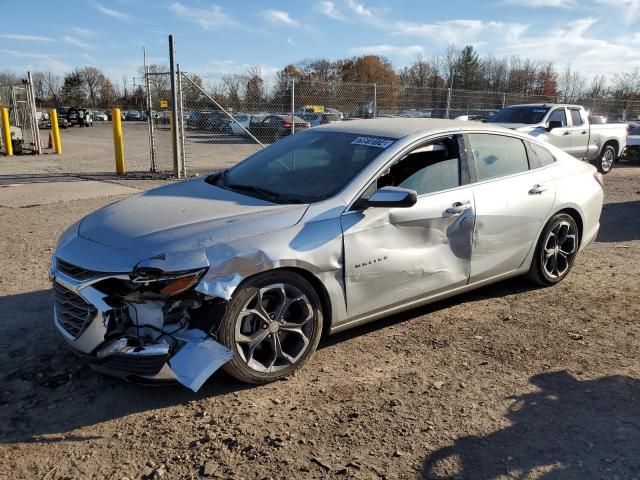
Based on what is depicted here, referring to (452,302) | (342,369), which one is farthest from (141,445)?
(452,302)

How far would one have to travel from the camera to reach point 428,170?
4.17 m

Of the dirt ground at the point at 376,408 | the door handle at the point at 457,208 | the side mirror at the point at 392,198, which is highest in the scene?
the side mirror at the point at 392,198

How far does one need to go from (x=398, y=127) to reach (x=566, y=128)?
10.9m

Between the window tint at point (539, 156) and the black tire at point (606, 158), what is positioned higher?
the window tint at point (539, 156)

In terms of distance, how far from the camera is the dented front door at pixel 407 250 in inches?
144

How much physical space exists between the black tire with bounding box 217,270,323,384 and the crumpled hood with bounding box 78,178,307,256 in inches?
11.9

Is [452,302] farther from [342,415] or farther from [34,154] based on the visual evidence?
[34,154]

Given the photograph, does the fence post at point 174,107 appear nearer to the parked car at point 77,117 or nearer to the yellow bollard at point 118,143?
the yellow bollard at point 118,143

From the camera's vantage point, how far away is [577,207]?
5.16 m

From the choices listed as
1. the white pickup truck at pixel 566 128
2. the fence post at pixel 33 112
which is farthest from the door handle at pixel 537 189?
the fence post at pixel 33 112

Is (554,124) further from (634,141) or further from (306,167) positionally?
(306,167)

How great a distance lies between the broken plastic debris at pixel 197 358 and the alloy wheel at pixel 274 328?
7.4 inches

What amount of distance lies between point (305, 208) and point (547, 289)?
290 cm

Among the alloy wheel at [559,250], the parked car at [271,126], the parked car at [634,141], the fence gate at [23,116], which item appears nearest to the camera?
the alloy wheel at [559,250]
